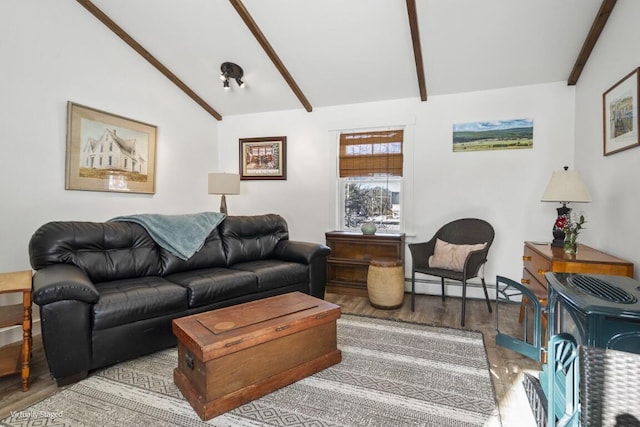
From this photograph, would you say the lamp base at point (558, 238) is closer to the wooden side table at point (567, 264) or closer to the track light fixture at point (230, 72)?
the wooden side table at point (567, 264)

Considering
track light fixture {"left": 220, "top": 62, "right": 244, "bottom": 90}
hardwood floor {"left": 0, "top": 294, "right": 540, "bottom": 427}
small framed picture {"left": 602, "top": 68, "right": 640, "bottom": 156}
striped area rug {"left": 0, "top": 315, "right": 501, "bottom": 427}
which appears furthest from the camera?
track light fixture {"left": 220, "top": 62, "right": 244, "bottom": 90}

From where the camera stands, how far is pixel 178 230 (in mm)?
3031

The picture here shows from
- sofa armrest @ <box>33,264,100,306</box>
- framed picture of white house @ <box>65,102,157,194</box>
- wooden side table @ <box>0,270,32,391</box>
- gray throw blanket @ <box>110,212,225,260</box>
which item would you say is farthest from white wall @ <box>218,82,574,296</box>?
wooden side table @ <box>0,270,32,391</box>

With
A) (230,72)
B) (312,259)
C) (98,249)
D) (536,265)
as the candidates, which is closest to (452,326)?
(536,265)

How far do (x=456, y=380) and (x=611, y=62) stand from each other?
8.81ft

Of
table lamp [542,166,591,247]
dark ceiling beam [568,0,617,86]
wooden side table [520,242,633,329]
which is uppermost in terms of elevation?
dark ceiling beam [568,0,617,86]

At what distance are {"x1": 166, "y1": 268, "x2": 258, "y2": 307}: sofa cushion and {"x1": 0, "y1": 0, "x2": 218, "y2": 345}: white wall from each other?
1250mm

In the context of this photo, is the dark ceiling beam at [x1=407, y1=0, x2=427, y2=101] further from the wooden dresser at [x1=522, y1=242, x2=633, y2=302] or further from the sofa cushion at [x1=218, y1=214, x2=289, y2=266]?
the sofa cushion at [x1=218, y1=214, x2=289, y2=266]

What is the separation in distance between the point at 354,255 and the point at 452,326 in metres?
1.43

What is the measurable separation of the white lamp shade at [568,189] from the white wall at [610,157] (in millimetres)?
189

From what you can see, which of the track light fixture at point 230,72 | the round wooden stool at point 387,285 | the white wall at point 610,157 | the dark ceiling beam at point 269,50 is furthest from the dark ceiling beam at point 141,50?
the white wall at point 610,157

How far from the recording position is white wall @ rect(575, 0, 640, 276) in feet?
7.28

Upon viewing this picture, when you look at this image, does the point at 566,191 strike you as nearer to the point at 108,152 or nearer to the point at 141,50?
the point at 108,152

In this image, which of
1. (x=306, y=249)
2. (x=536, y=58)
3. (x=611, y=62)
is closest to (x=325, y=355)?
(x=306, y=249)
